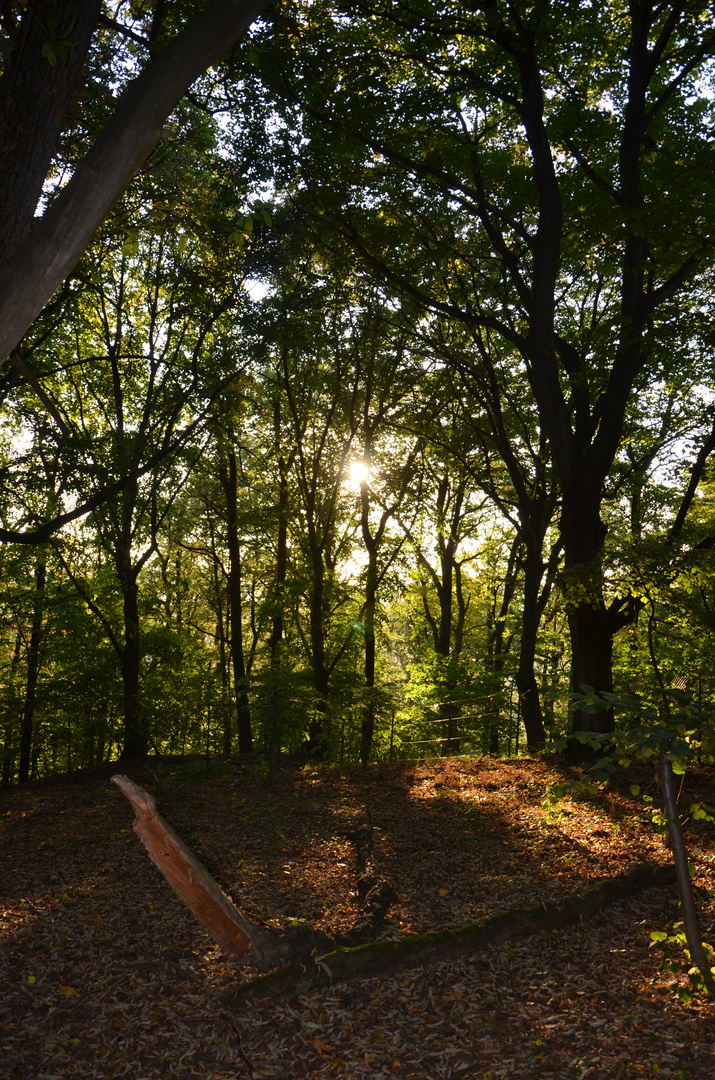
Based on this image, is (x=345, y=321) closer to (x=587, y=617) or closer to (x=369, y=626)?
(x=369, y=626)

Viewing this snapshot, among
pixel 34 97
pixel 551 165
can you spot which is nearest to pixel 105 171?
pixel 34 97

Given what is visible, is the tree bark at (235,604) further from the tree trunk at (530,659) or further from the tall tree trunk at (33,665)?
the tree trunk at (530,659)

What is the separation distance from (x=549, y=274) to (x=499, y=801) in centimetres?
652

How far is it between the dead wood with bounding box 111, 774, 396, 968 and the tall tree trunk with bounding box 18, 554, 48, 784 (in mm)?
10068

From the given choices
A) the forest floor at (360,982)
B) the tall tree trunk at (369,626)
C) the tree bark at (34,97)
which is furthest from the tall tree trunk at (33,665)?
the tree bark at (34,97)

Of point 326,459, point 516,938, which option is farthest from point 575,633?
point 326,459

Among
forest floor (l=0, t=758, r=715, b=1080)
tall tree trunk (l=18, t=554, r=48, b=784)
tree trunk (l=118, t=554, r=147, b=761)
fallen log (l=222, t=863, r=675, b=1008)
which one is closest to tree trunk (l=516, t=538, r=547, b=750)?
forest floor (l=0, t=758, r=715, b=1080)

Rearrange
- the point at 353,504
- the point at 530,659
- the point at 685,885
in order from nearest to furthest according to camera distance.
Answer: the point at 685,885, the point at 530,659, the point at 353,504

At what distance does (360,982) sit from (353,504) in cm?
1370

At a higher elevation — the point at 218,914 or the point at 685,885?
the point at 685,885

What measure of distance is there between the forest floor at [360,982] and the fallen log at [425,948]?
0.07m

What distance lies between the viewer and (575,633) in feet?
31.4

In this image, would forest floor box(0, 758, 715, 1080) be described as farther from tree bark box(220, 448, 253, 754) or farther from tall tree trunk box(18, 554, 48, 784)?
tree bark box(220, 448, 253, 754)

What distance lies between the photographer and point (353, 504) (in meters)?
17.4
